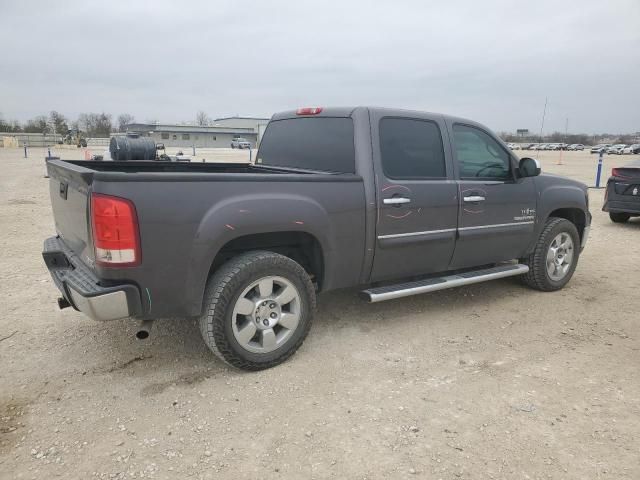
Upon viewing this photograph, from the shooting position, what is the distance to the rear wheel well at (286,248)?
336cm

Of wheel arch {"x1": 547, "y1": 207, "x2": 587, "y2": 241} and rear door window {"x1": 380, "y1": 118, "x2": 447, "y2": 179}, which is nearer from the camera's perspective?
rear door window {"x1": 380, "y1": 118, "x2": 447, "y2": 179}

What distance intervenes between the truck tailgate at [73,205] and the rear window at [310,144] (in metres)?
1.83

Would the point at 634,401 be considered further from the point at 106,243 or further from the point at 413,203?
the point at 106,243

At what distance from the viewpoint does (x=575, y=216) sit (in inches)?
217

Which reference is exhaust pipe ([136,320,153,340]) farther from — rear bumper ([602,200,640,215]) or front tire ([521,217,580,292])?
rear bumper ([602,200,640,215])

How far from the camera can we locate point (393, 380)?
334 cm

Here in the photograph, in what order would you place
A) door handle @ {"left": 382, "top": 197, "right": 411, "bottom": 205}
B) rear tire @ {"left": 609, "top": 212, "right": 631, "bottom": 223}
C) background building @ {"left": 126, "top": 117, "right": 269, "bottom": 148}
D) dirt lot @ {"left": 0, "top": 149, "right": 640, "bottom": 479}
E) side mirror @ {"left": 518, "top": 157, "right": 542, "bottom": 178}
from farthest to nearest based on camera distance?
background building @ {"left": 126, "top": 117, "right": 269, "bottom": 148} → rear tire @ {"left": 609, "top": 212, "right": 631, "bottom": 223} → side mirror @ {"left": 518, "top": 157, "right": 542, "bottom": 178} → door handle @ {"left": 382, "top": 197, "right": 411, "bottom": 205} → dirt lot @ {"left": 0, "top": 149, "right": 640, "bottom": 479}

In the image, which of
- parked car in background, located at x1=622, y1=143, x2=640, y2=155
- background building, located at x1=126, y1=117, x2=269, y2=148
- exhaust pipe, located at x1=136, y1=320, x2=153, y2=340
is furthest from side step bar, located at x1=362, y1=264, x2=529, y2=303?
background building, located at x1=126, y1=117, x2=269, y2=148

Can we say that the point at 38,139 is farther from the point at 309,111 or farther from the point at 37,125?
the point at 309,111

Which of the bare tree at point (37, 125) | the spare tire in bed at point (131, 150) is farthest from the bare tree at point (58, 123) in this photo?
the spare tire in bed at point (131, 150)

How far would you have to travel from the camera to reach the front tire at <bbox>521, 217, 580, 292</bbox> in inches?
201

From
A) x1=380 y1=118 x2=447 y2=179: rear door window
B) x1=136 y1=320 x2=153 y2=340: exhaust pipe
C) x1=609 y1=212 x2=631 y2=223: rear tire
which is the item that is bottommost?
x1=609 y1=212 x2=631 y2=223: rear tire

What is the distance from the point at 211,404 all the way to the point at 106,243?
116cm

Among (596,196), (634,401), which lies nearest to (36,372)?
(634,401)
